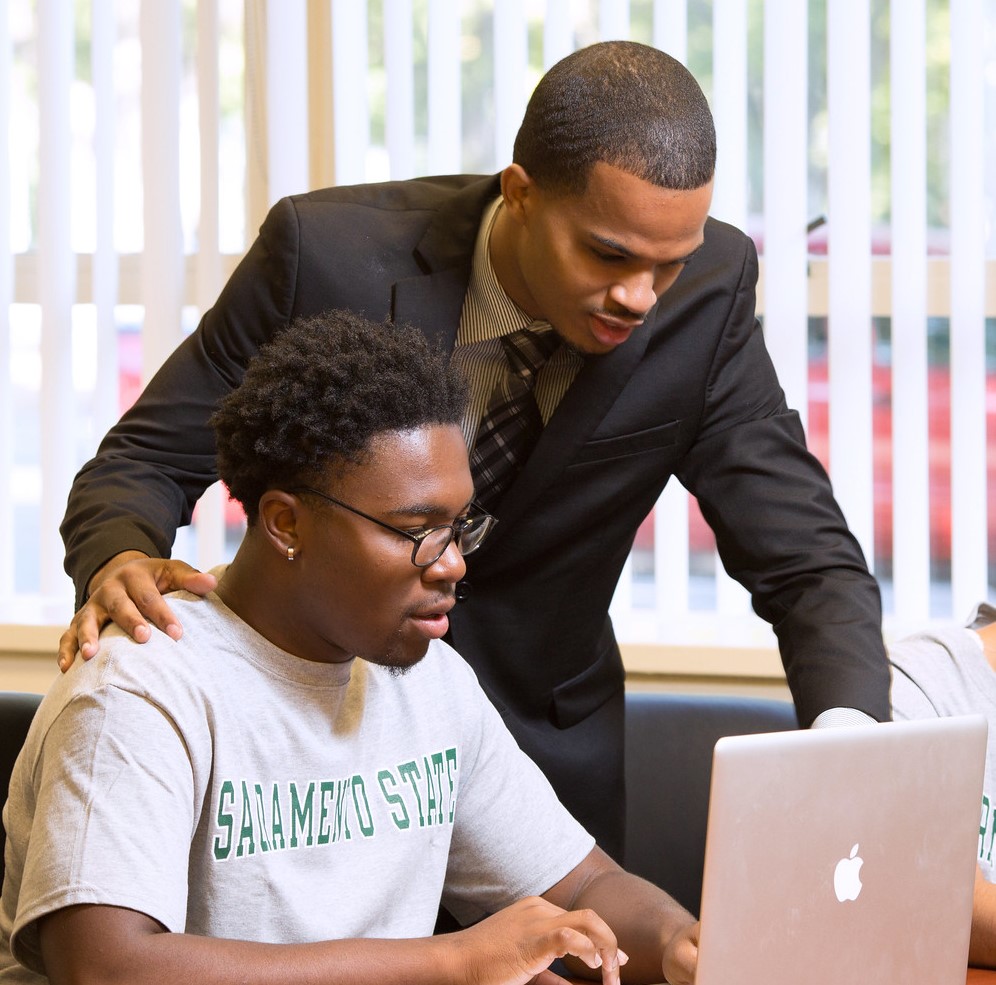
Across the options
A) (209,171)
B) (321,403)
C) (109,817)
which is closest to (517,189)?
(321,403)

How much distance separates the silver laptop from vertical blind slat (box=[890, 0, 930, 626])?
161 cm

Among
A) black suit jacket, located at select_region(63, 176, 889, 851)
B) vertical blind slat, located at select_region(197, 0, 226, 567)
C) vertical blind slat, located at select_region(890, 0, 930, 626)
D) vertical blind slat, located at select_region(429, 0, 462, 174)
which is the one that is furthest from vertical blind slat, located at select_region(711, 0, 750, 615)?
vertical blind slat, located at select_region(197, 0, 226, 567)

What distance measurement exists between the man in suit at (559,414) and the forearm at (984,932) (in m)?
0.24

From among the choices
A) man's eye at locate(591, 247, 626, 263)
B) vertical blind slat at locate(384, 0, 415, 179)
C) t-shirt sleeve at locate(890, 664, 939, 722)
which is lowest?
t-shirt sleeve at locate(890, 664, 939, 722)

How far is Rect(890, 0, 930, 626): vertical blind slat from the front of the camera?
2.73 meters

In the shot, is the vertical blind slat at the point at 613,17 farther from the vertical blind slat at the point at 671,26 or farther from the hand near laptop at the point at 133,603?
the hand near laptop at the point at 133,603

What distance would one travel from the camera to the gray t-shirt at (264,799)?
1.25 metres

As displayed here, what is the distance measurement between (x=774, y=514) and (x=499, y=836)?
0.55 metres

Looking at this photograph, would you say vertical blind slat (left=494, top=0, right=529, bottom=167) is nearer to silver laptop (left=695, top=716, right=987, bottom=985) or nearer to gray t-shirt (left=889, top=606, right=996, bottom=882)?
gray t-shirt (left=889, top=606, right=996, bottom=882)

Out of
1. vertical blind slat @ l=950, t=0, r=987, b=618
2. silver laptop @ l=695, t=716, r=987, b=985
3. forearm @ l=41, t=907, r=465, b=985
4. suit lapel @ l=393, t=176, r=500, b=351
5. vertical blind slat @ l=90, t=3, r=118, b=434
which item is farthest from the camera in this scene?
vertical blind slat @ l=90, t=3, r=118, b=434

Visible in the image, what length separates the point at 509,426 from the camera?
72.0 inches

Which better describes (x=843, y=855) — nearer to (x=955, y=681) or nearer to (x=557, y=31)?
(x=955, y=681)

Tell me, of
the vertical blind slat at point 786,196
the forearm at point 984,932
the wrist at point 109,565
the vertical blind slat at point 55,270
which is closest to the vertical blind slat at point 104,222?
the vertical blind slat at point 55,270

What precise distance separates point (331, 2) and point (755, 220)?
38.6 inches
